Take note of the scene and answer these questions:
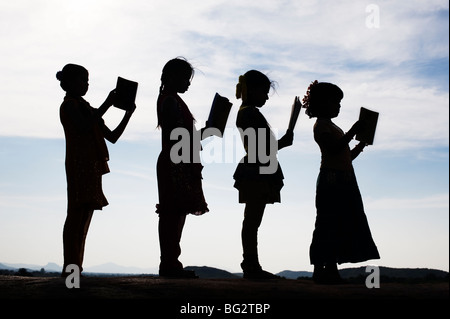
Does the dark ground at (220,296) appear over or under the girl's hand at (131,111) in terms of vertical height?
under

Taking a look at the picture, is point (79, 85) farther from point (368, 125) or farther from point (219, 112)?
point (368, 125)

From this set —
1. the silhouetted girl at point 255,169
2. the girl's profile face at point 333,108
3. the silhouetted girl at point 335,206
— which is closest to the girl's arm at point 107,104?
the silhouetted girl at point 255,169

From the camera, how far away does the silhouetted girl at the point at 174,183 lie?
23.8 ft

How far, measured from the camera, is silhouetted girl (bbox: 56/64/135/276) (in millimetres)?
6836

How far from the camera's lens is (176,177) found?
7.27 meters

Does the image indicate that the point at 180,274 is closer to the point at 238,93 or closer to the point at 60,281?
the point at 60,281

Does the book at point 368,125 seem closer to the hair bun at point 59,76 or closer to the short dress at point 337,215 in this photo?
the short dress at point 337,215

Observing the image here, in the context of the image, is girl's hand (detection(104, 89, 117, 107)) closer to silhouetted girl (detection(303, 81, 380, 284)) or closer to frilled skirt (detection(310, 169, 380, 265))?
silhouetted girl (detection(303, 81, 380, 284))

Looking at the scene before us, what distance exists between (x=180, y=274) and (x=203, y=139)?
1.59m

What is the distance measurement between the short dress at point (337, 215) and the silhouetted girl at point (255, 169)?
570 millimetres

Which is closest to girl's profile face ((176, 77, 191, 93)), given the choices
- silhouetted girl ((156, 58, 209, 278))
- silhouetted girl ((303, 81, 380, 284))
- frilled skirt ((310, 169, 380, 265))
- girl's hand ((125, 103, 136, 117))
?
silhouetted girl ((156, 58, 209, 278))

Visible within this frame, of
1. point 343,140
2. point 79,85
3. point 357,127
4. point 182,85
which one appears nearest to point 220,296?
point 343,140

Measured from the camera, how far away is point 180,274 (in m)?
7.04

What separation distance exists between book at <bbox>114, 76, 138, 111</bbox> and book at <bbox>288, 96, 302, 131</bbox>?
1.83m
